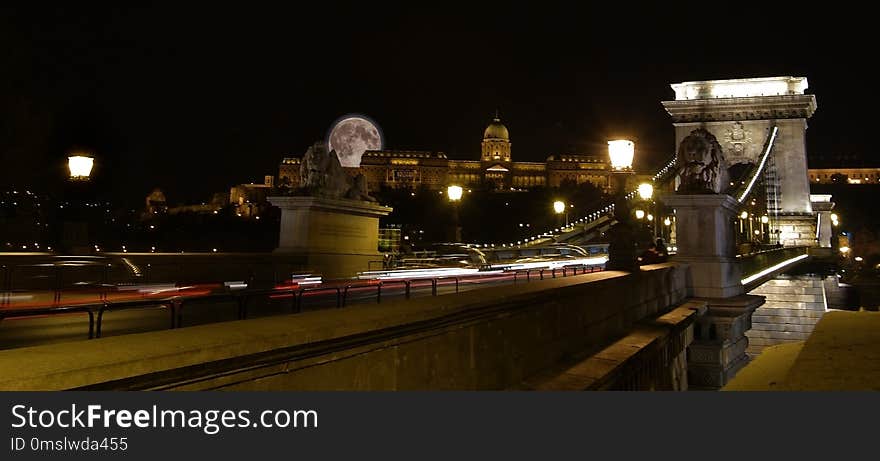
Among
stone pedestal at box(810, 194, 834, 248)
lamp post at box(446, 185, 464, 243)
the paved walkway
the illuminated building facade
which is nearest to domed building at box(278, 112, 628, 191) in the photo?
the illuminated building facade

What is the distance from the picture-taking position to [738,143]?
2175 inches

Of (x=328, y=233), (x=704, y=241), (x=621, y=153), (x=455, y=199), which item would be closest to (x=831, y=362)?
(x=621, y=153)

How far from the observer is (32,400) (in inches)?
93.0

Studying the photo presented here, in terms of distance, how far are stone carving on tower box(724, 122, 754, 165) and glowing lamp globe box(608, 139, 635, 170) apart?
163 feet

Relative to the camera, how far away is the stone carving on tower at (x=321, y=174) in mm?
15141

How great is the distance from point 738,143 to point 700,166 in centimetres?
4789

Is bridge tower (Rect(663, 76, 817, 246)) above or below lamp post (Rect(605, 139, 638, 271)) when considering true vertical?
above

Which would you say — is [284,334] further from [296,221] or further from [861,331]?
[296,221]

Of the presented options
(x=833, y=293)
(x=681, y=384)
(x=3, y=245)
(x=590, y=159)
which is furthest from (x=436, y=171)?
(x=681, y=384)

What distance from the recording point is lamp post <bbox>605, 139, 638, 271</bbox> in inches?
430

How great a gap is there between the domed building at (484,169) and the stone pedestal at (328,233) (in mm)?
125466

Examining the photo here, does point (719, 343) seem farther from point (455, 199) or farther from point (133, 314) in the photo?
point (455, 199)

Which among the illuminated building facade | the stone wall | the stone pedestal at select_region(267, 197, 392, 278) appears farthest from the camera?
the illuminated building facade

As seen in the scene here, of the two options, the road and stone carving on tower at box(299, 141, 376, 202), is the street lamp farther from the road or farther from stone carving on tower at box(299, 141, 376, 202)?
stone carving on tower at box(299, 141, 376, 202)
